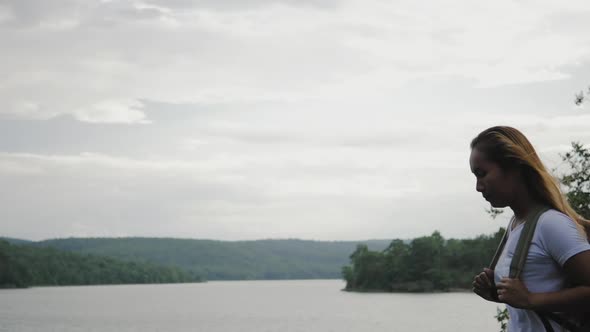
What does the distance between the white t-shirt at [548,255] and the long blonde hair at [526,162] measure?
0.28ft

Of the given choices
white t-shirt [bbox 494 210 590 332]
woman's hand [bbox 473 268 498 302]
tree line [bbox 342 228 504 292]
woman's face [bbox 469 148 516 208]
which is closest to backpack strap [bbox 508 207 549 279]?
white t-shirt [bbox 494 210 590 332]

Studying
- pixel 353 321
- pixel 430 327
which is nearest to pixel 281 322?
pixel 353 321

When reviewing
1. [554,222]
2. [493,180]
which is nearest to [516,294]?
[554,222]

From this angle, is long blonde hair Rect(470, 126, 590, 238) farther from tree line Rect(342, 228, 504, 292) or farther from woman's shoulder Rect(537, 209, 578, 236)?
tree line Rect(342, 228, 504, 292)

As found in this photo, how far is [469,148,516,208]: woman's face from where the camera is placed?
3.12 meters

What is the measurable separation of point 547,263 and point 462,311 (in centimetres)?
9063

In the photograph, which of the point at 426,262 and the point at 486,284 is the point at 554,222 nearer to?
the point at 486,284

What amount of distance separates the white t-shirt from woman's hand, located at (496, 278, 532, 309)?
0.04 metres

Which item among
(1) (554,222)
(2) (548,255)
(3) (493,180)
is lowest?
(2) (548,255)

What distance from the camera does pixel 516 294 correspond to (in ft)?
9.74

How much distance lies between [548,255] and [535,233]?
97mm

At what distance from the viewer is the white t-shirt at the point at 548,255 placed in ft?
9.47

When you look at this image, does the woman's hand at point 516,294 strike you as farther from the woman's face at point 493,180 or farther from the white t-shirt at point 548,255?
the woman's face at point 493,180

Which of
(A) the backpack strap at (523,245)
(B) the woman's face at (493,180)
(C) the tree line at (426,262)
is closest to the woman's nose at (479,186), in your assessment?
(B) the woman's face at (493,180)
